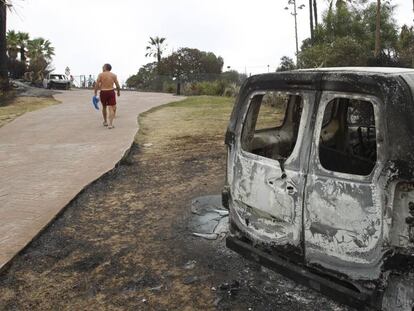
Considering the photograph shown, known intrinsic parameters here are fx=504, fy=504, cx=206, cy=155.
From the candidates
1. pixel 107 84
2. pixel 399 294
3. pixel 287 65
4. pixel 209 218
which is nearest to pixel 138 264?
pixel 209 218

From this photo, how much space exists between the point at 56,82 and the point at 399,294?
36.3 meters

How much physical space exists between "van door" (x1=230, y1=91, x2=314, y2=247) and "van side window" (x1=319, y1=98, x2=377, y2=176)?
0.22m

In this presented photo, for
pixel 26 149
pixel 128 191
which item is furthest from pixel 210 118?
pixel 128 191

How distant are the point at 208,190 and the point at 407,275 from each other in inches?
161

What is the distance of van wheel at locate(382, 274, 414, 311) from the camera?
2.94 meters

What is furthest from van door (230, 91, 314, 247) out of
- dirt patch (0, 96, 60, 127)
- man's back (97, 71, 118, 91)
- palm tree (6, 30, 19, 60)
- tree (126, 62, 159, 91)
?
tree (126, 62, 159, 91)

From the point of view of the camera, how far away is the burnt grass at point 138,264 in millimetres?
3838

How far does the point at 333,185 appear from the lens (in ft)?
10.5

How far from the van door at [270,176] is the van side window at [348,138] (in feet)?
0.73

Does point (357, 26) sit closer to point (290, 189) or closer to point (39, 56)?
point (39, 56)

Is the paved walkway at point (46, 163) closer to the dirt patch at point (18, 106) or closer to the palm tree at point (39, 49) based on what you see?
the dirt patch at point (18, 106)

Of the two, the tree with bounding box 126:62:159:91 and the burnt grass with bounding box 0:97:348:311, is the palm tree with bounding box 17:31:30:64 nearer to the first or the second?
the tree with bounding box 126:62:159:91

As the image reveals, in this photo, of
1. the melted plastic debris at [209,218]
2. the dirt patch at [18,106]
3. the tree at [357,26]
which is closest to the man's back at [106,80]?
the dirt patch at [18,106]

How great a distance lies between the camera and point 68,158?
30.3ft
